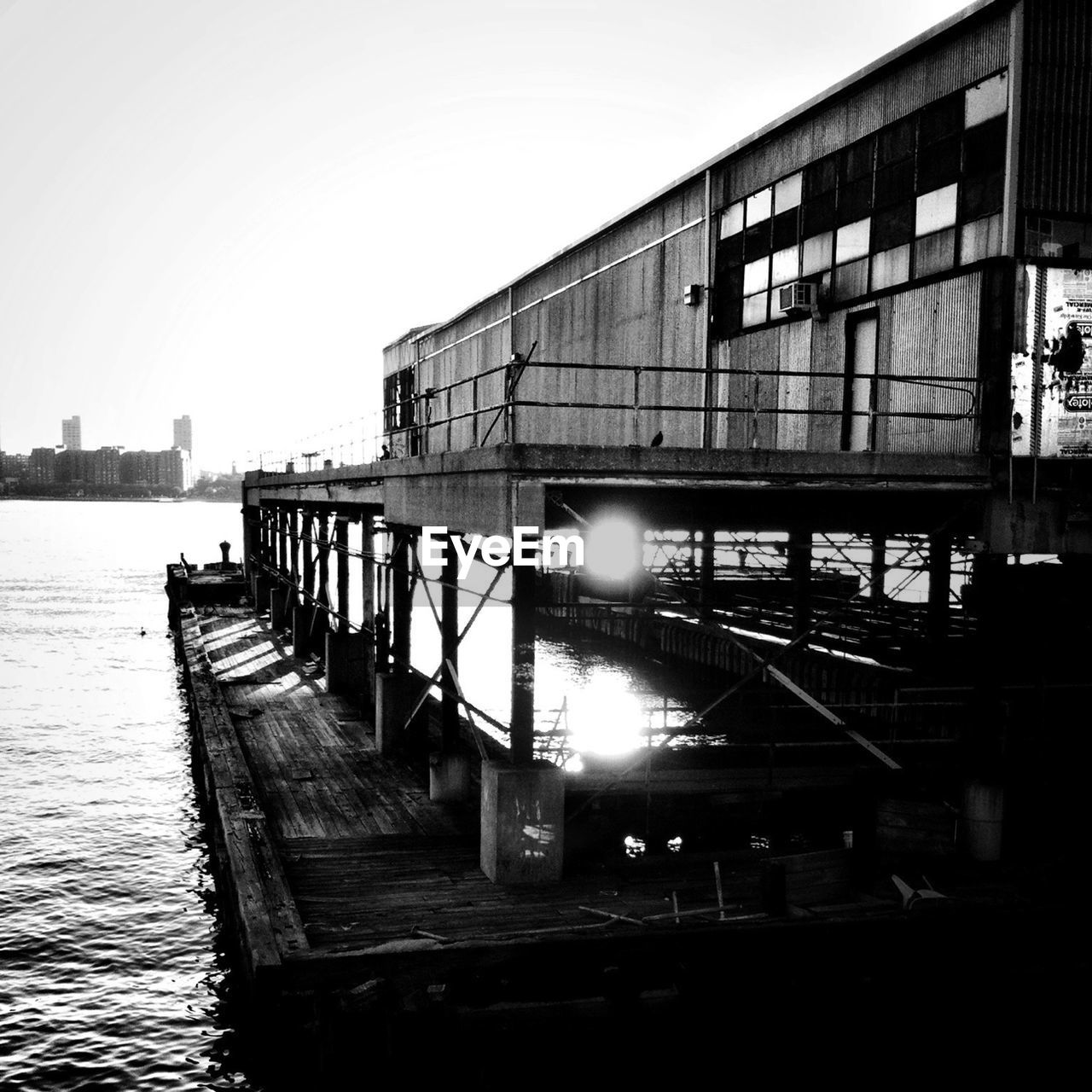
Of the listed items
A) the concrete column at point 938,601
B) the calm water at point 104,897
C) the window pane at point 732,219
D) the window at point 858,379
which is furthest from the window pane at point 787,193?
the calm water at point 104,897

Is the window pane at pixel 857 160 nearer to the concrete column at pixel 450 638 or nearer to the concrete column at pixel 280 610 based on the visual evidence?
the concrete column at pixel 450 638

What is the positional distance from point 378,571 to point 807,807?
20069 millimetres

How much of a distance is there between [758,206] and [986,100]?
644 cm

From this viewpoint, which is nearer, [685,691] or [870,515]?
[870,515]

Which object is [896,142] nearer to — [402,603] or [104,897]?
[402,603]

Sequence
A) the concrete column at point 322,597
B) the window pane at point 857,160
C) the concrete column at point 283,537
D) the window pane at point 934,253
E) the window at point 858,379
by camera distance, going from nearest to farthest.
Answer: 1. the window pane at point 934,253
2. the window at point 858,379
3. the window pane at point 857,160
4. the concrete column at point 322,597
5. the concrete column at point 283,537

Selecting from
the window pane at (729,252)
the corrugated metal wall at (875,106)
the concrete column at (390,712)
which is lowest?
the concrete column at (390,712)

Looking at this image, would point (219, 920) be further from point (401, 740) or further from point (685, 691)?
point (685, 691)

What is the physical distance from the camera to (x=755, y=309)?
2197cm

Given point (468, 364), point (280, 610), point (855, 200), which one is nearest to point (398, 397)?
point (468, 364)

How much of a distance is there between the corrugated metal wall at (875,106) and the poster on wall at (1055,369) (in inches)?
136

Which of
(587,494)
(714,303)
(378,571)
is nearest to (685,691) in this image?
(378,571)

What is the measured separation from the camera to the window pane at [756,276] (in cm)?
2156

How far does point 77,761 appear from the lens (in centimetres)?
2988
